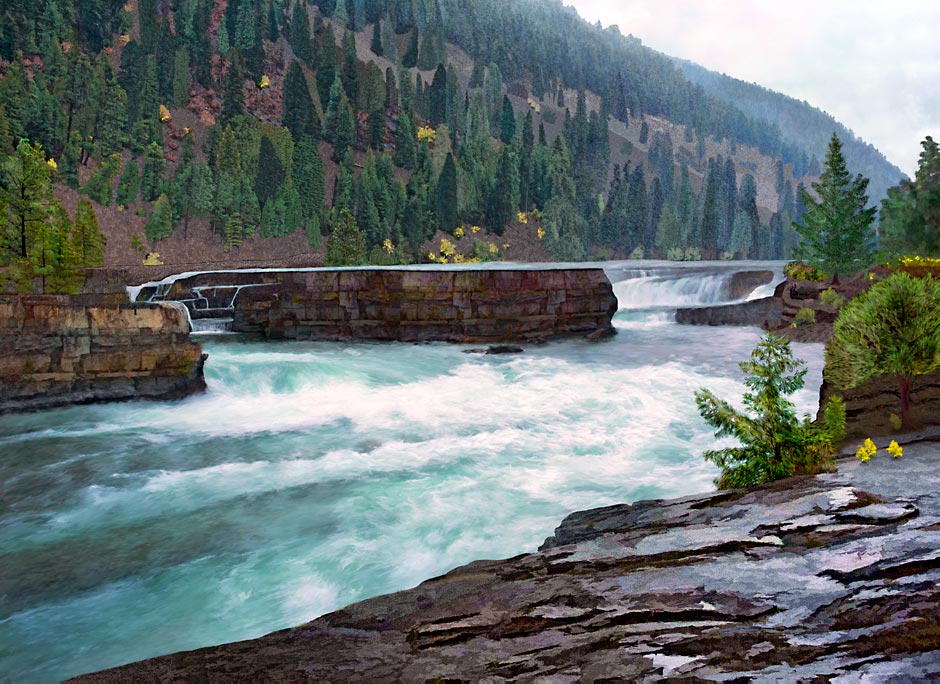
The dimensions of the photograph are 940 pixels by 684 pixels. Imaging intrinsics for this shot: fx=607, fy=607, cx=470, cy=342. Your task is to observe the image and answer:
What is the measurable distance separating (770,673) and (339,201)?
91945mm

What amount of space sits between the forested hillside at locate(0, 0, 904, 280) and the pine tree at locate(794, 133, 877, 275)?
43.1 m

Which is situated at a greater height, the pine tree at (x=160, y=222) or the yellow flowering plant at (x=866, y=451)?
the pine tree at (x=160, y=222)

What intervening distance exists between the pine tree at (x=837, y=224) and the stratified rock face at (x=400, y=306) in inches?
697

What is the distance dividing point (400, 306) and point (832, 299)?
21767 millimetres

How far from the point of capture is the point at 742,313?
37531 millimetres

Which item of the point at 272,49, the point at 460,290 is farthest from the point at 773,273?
the point at 272,49

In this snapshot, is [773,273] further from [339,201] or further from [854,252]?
[339,201]

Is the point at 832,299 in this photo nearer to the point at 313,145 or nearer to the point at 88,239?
the point at 88,239

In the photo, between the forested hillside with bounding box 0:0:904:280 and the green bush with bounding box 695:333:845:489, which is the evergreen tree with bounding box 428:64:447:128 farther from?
the green bush with bounding box 695:333:845:489

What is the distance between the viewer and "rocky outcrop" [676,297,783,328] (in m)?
36.6

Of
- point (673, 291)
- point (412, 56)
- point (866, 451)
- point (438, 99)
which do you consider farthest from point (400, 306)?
point (412, 56)

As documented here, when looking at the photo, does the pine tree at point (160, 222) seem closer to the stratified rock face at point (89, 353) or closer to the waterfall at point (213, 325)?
the waterfall at point (213, 325)

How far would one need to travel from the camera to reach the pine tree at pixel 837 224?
120 feet

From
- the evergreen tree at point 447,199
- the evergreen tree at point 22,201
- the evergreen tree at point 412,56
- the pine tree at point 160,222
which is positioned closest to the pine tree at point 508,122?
the evergreen tree at point 412,56
